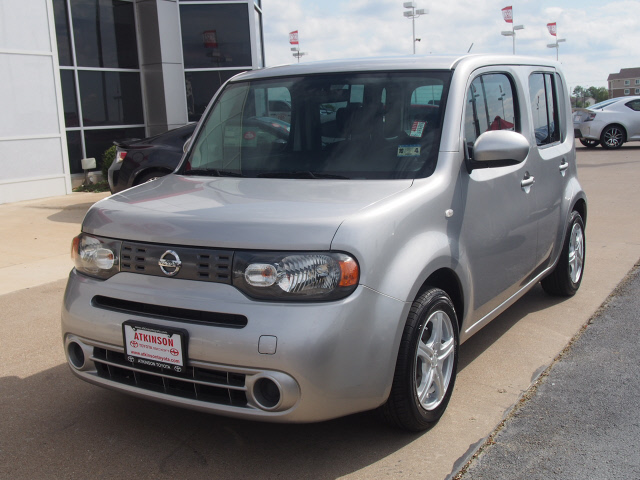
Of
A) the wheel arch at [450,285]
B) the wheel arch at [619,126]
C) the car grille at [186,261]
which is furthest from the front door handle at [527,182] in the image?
the wheel arch at [619,126]

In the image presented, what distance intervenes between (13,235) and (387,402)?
6947 mm

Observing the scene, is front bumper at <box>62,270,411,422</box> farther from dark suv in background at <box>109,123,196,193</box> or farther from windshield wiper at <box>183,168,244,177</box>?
dark suv in background at <box>109,123,196,193</box>

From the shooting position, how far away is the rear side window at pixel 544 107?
473 centimetres

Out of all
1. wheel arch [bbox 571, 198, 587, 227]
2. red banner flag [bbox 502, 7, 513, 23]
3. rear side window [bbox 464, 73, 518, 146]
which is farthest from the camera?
red banner flag [bbox 502, 7, 513, 23]

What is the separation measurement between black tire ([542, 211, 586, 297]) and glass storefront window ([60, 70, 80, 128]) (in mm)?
10656

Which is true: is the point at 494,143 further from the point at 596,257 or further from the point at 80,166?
the point at 80,166

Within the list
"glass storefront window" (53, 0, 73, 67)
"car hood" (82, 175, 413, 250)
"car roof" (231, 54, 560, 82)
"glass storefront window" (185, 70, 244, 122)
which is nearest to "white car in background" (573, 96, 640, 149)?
"glass storefront window" (185, 70, 244, 122)

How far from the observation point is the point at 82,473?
3.06m

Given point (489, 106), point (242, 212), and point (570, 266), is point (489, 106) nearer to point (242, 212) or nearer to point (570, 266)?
point (242, 212)

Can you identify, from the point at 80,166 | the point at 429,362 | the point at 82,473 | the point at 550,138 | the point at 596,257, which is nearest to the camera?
the point at 82,473

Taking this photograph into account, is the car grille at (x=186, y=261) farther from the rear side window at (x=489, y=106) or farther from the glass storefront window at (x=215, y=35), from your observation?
the glass storefront window at (x=215, y=35)

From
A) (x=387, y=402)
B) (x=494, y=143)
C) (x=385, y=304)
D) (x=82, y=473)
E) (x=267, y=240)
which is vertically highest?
(x=494, y=143)

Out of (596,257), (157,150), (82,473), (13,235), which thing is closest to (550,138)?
(596,257)

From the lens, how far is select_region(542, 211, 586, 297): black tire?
5.31 meters
